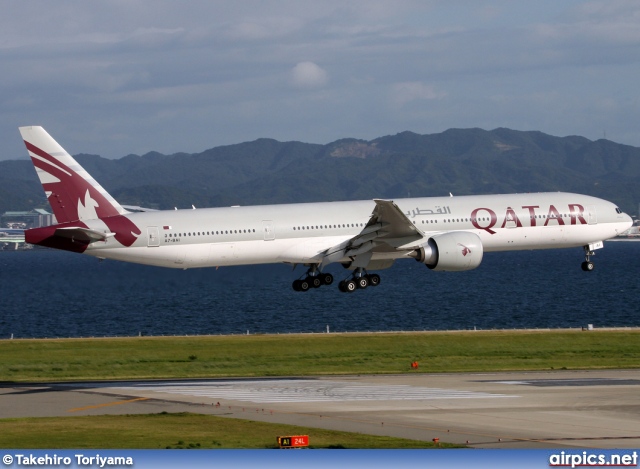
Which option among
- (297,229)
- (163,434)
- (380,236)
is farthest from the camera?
(297,229)

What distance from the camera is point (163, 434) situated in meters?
38.1

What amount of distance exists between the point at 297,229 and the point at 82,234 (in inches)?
496

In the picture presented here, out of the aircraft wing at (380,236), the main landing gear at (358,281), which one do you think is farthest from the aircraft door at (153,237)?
the main landing gear at (358,281)

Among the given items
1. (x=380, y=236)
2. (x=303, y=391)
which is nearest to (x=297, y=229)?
(x=380, y=236)

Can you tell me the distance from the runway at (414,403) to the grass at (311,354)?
22.1ft

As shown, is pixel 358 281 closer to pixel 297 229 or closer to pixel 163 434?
pixel 297 229

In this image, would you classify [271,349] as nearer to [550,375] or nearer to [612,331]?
[550,375]

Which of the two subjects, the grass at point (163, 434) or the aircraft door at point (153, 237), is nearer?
the grass at point (163, 434)

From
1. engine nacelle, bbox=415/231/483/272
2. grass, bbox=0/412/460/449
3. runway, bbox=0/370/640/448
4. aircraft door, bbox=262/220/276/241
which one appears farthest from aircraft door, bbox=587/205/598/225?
grass, bbox=0/412/460/449

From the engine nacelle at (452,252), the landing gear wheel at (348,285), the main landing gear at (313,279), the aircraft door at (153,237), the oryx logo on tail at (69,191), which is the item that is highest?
the oryx logo on tail at (69,191)

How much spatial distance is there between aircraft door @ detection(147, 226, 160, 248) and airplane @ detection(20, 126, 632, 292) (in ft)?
0.19

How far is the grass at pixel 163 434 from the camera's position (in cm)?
3559

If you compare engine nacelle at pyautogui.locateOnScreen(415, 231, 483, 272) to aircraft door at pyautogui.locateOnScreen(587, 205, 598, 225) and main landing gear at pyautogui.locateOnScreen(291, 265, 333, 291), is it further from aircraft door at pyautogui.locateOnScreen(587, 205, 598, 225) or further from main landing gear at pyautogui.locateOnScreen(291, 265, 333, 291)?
aircraft door at pyautogui.locateOnScreen(587, 205, 598, 225)

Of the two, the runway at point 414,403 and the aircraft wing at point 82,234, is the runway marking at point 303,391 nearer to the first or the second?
the runway at point 414,403
